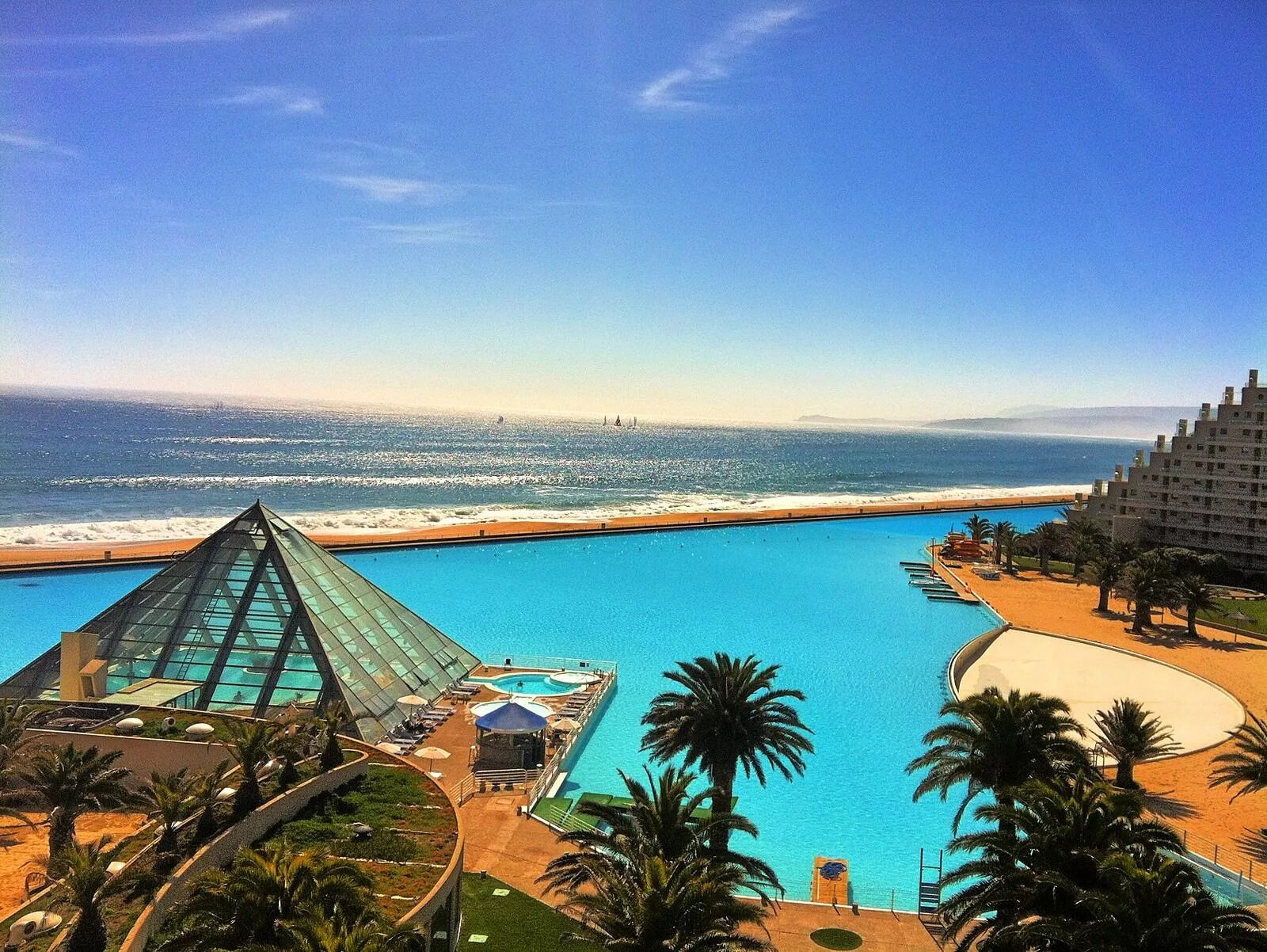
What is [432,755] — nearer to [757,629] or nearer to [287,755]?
[287,755]

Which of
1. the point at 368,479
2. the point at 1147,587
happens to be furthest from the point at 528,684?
the point at 368,479

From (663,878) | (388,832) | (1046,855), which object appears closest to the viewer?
(663,878)

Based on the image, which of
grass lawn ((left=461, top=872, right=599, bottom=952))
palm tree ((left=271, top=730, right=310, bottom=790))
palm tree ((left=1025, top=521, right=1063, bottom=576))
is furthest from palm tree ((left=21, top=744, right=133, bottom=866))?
palm tree ((left=1025, top=521, right=1063, bottom=576))

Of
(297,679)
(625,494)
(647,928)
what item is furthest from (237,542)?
(625,494)

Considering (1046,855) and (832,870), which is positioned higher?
(1046,855)

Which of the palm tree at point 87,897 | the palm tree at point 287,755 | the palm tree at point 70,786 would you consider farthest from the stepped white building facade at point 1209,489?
the palm tree at point 87,897

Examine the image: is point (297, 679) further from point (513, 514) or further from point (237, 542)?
point (513, 514)

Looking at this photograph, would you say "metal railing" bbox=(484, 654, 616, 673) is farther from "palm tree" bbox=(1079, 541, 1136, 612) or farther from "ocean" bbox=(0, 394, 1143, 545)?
"ocean" bbox=(0, 394, 1143, 545)
